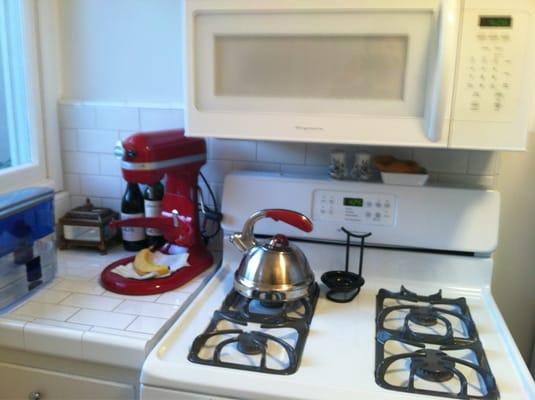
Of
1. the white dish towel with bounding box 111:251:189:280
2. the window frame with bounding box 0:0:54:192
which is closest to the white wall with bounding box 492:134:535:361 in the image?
the white dish towel with bounding box 111:251:189:280

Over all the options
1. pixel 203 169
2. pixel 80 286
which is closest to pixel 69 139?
pixel 203 169

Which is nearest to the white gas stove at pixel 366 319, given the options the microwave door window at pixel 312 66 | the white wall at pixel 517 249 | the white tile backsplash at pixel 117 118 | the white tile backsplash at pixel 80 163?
the white wall at pixel 517 249

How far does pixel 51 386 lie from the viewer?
119 centimetres

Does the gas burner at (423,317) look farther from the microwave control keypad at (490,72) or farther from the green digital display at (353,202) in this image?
the microwave control keypad at (490,72)

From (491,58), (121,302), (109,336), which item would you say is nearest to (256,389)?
(109,336)

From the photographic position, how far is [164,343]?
3.62ft

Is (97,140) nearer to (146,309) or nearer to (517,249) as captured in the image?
(146,309)

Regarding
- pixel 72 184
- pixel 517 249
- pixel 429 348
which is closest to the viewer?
pixel 429 348

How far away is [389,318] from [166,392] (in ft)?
1.83

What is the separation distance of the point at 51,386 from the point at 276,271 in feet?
1.88

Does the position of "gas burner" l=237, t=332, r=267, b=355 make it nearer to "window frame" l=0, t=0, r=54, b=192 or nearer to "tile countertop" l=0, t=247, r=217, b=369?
"tile countertop" l=0, t=247, r=217, b=369

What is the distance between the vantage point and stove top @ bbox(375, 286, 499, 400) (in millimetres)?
987

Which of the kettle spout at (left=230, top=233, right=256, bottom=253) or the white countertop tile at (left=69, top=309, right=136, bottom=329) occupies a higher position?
the kettle spout at (left=230, top=233, right=256, bottom=253)

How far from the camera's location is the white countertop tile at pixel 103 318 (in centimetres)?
117
